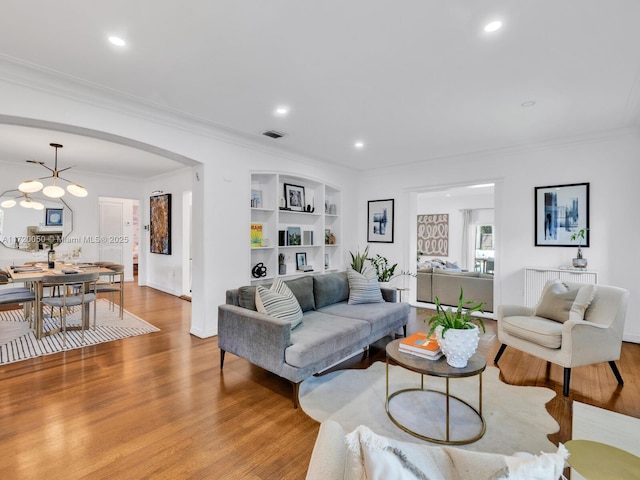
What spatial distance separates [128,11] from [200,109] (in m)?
1.49

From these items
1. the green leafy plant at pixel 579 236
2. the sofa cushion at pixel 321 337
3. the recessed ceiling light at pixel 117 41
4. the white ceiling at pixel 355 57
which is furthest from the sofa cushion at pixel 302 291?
the green leafy plant at pixel 579 236

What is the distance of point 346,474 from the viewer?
73cm

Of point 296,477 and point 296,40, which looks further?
point 296,40

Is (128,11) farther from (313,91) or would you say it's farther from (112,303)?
(112,303)

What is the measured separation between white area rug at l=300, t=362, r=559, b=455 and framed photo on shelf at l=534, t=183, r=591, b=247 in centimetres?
244

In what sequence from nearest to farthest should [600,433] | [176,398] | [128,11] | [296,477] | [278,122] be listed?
[296,477], [128,11], [600,433], [176,398], [278,122]

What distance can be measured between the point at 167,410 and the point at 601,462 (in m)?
2.54

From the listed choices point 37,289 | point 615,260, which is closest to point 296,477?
point 37,289

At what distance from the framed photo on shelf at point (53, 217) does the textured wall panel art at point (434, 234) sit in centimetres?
947

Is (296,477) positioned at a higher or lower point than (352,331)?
lower

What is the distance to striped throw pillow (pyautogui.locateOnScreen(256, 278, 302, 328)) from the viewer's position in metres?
2.83

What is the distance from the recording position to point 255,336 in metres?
2.71

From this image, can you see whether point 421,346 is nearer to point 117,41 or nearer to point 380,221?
point 117,41

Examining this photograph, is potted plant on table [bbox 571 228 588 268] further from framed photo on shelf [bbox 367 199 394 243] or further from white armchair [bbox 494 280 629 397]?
framed photo on shelf [bbox 367 199 394 243]
